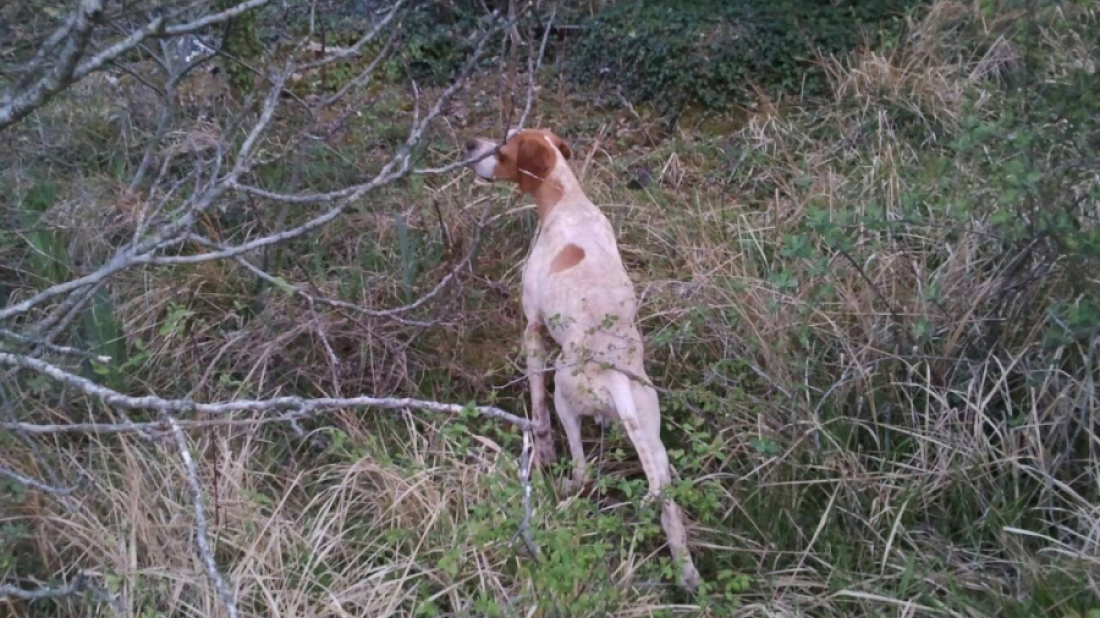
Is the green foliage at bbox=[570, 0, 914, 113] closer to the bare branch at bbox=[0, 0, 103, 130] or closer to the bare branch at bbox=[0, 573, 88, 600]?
the bare branch at bbox=[0, 0, 103, 130]

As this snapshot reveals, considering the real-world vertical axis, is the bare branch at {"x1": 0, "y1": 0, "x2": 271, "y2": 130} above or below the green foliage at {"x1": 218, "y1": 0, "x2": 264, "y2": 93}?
above

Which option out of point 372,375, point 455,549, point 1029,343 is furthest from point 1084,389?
point 372,375

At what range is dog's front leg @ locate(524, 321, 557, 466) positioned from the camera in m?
3.71

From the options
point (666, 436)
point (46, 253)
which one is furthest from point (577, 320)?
point (46, 253)

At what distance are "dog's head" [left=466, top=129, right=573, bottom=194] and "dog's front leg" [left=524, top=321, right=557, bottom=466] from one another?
0.61m

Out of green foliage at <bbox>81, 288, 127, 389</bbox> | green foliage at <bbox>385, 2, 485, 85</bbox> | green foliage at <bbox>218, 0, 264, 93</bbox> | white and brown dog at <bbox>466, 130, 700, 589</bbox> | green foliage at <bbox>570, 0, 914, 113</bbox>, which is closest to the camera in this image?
white and brown dog at <bbox>466, 130, 700, 589</bbox>

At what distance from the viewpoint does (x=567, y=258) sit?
379 centimetres

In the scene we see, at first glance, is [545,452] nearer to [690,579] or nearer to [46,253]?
[690,579]

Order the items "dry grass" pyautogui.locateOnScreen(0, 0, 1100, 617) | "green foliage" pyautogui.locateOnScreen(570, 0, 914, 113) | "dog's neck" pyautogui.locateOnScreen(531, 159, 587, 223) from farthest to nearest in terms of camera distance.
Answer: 1. "green foliage" pyautogui.locateOnScreen(570, 0, 914, 113)
2. "dog's neck" pyautogui.locateOnScreen(531, 159, 587, 223)
3. "dry grass" pyautogui.locateOnScreen(0, 0, 1100, 617)

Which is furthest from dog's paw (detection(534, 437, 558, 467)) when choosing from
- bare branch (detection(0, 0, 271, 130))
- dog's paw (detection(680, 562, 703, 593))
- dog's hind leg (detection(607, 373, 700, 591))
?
bare branch (detection(0, 0, 271, 130))

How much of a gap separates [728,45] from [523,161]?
9.48ft

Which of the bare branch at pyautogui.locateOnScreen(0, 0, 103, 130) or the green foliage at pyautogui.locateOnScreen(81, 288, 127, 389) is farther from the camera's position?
the green foliage at pyautogui.locateOnScreen(81, 288, 127, 389)

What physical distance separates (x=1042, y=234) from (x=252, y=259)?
2.91 metres

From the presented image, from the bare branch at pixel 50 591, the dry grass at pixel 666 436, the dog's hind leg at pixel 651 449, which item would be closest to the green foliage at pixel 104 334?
the dry grass at pixel 666 436
